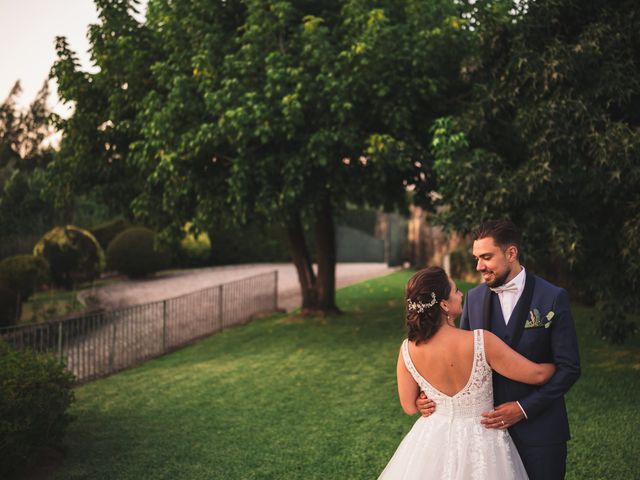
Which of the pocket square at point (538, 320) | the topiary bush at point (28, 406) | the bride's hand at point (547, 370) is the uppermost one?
the pocket square at point (538, 320)

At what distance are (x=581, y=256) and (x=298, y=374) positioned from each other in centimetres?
465

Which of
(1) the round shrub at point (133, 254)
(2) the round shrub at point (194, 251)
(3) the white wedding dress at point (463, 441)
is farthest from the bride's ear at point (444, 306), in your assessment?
(2) the round shrub at point (194, 251)

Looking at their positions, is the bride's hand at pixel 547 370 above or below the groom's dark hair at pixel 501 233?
below

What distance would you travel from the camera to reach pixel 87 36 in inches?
530

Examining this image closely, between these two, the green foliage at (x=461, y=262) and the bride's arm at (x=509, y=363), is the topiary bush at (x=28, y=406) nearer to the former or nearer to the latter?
the bride's arm at (x=509, y=363)

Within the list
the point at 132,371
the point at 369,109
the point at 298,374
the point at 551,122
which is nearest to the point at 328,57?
the point at 369,109

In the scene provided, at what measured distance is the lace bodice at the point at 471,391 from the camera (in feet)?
9.78

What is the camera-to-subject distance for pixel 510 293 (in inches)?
128

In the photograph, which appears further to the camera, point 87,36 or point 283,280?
point 283,280

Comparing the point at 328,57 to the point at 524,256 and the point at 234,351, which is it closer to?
the point at 524,256

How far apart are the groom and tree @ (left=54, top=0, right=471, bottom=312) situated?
7.27 m

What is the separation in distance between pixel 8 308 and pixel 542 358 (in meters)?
13.6

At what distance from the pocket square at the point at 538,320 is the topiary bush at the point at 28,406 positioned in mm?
4714

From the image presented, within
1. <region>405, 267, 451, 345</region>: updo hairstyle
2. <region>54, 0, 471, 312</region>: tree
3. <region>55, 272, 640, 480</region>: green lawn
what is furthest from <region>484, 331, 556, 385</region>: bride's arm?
<region>54, 0, 471, 312</region>: tree
